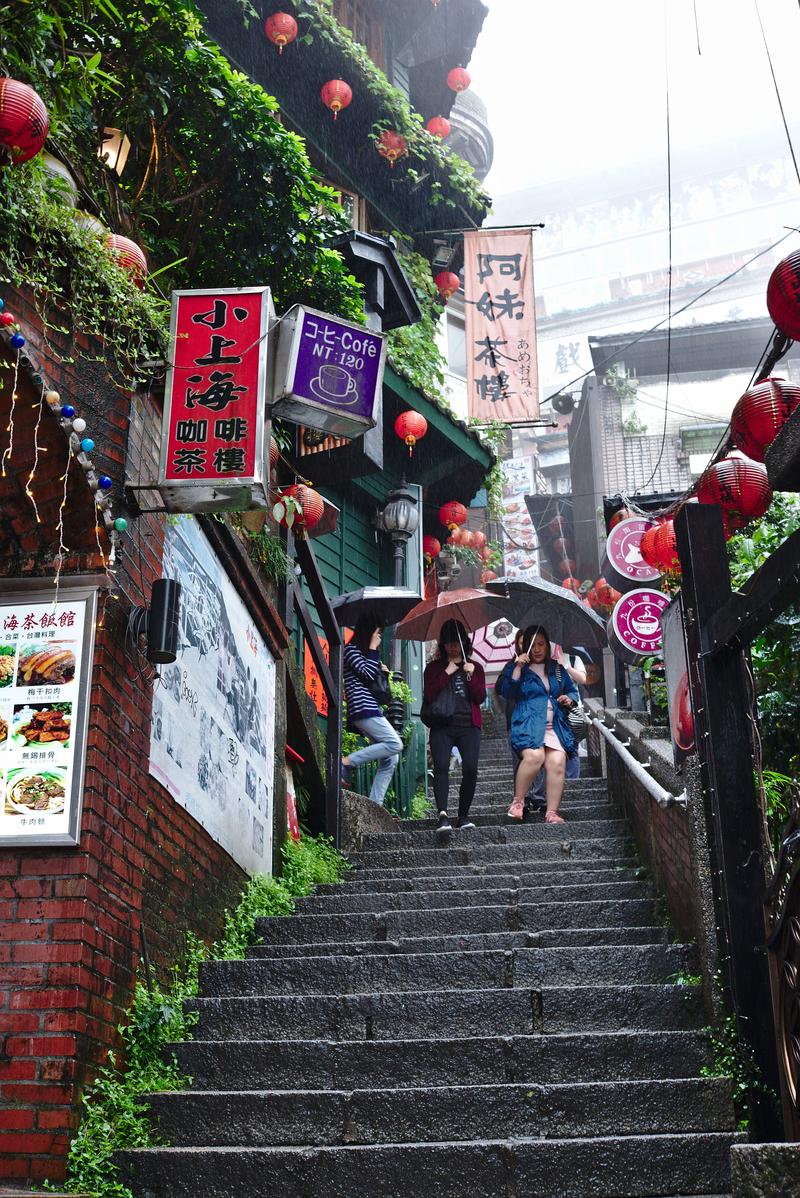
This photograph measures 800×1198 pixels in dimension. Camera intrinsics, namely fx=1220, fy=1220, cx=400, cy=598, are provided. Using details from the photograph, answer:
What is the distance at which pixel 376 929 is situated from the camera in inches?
283

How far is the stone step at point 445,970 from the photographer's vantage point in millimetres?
6168

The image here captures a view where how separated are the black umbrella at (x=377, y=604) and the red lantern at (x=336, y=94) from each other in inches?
249

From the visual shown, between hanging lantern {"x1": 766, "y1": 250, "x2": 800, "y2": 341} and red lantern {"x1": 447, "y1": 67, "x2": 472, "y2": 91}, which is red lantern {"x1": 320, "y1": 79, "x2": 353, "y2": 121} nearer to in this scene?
red lantern {"x1": 447, "y1": 67, "x2": 472, "y2": 91}

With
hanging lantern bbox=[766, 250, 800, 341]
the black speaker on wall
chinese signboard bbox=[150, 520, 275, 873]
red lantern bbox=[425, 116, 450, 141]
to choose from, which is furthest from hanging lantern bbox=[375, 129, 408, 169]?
the black speaker on wall

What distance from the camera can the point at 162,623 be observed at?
231 inches

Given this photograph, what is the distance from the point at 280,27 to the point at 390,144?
233cm

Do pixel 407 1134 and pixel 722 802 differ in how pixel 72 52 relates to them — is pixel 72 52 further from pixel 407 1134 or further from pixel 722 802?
pixel 407 1134

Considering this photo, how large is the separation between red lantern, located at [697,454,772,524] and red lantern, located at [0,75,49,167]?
6328mm

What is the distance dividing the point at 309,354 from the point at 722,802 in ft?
10.2

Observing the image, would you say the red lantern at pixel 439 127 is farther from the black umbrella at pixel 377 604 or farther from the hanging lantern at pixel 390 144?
the black umbrella at pixel 377 604

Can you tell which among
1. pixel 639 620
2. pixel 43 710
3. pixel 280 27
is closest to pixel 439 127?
pixel 280 27

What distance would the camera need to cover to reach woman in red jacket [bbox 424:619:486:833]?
972cm

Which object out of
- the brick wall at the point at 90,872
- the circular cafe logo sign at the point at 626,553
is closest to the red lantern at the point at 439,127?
the circular cafe logo sign at the point at 626,553

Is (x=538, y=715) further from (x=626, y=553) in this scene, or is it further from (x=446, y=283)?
(x=446, y=283)
